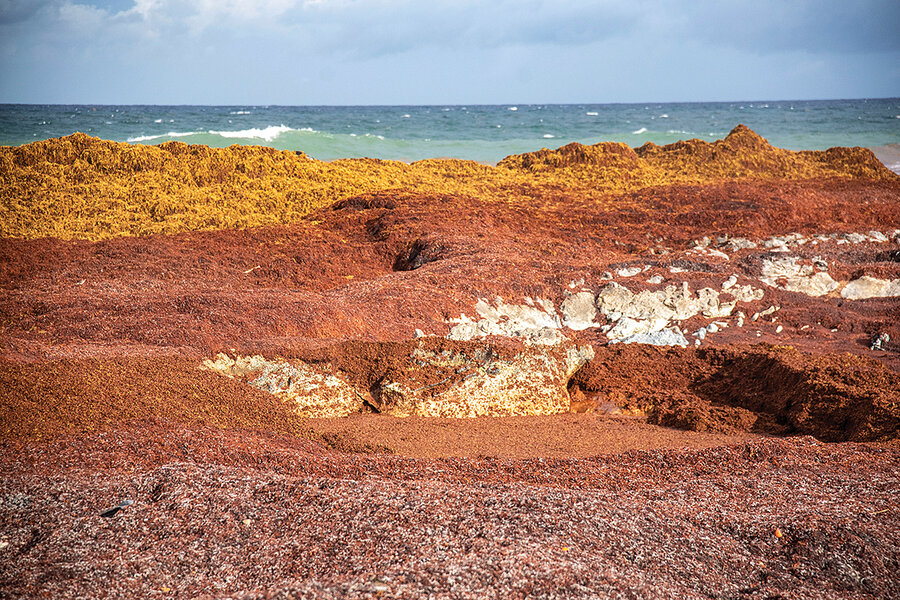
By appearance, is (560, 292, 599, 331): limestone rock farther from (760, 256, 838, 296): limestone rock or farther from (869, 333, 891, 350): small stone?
(869, 333, 891, 350): small stone

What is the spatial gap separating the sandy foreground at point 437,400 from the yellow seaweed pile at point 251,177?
0.49ft

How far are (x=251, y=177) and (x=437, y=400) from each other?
11.3m

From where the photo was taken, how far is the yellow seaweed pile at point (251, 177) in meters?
12.6

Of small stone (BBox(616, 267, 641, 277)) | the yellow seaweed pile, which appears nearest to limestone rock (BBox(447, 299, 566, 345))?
small stone (BBox(616, 267, 641, 277))

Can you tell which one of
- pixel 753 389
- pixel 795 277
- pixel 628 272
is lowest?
pixel 753 389

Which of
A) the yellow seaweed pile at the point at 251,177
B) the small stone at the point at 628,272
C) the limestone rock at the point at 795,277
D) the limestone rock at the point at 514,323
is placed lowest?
the limestone rock at the point at 514,323

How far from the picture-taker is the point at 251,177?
15609mm

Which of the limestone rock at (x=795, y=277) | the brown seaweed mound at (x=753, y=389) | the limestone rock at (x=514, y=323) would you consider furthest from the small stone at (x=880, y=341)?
the limestone rock at (x=514, y=323)

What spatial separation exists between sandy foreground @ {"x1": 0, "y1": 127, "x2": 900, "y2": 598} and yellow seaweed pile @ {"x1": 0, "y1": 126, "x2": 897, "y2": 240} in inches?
5.9

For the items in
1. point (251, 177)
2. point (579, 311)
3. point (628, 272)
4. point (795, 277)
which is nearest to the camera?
point (579, 311)

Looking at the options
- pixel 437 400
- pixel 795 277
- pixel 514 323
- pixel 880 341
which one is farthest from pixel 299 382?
pixel 795 277

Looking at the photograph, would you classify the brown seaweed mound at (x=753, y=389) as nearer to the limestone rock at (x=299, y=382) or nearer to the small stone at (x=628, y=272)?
the small stone at (x=628, y=272)

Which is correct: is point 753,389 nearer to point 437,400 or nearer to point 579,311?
point 579,311

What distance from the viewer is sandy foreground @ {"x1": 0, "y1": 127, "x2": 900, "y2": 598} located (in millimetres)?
3496
